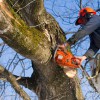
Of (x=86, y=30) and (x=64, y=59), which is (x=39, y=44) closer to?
(x=64, y=59)

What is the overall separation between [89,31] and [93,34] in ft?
1.12

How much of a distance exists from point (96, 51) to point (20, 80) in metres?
1.14

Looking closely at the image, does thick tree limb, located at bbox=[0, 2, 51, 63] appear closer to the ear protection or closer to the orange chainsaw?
the orange chainsaw

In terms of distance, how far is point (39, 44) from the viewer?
9.68 feet

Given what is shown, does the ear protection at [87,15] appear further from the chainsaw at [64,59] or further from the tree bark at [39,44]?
the chainsaw at [64,59]

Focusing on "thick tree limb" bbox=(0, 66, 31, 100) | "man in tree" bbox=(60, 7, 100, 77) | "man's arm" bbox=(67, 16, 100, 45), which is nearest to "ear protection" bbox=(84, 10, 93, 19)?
"man in tree" bbox=(60, 7, 100, 77)

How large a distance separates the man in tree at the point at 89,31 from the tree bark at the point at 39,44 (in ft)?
0.93

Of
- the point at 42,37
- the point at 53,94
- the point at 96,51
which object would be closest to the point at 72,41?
the point at 42,37

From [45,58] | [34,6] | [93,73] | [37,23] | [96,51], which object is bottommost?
[93,73]

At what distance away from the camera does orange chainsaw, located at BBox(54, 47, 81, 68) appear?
3.08 meters

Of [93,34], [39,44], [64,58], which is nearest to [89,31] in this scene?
[93,34]

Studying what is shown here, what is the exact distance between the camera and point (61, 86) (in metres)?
3.51

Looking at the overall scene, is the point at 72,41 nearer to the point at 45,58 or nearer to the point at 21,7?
the point at 45,58

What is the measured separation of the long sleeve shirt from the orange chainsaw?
15cm
